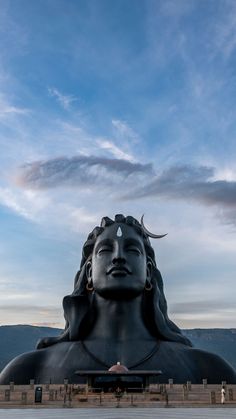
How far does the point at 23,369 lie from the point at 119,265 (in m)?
9.30

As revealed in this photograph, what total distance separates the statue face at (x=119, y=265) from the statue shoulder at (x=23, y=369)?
610cm

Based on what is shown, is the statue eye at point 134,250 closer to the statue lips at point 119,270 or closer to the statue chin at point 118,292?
the statue lips at point 119,270

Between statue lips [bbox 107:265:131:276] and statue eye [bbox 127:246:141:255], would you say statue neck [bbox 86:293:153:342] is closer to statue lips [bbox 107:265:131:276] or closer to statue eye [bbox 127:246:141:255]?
statue lips [bbox 107:265:131:276]

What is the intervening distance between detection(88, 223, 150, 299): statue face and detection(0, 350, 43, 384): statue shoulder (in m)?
6.10

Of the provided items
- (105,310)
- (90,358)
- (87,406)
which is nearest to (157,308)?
(105,310)

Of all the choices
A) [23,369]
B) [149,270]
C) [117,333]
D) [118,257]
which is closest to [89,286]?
[118,257]

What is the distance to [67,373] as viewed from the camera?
33.6m

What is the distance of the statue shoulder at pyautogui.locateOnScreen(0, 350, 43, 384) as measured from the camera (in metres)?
35.2

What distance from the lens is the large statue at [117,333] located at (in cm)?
3406

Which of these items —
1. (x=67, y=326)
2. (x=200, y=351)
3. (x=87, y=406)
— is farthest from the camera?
(x=67, y=326)

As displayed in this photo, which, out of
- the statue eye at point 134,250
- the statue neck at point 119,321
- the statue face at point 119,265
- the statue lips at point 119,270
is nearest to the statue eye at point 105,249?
the statue face at point 119,265

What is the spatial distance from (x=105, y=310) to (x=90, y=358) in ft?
11.1

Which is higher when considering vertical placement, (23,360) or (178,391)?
(23,360)

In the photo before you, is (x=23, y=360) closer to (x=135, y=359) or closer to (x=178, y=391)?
(x=135, y=359)
